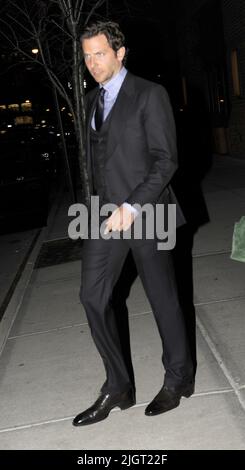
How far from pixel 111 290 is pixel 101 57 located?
1252mm

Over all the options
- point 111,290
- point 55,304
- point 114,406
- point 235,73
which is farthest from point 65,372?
point 235,73

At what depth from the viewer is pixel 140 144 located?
2873 millimetres

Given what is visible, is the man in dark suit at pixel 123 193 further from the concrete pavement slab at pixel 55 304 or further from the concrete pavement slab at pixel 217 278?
the concrete pavement slab at pixel 217 278

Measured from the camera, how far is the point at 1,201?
1114cm

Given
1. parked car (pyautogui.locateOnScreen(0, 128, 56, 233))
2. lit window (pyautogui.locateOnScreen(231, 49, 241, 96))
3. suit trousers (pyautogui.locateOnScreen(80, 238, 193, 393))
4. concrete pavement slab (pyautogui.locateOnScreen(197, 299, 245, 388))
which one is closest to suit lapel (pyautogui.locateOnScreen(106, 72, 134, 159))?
suit trousers (pyautogui.locateOnScreen(80, 238, 193, 393))

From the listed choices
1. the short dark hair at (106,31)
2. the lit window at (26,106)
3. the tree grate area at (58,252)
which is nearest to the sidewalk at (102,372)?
the tree grate area at (58,252)

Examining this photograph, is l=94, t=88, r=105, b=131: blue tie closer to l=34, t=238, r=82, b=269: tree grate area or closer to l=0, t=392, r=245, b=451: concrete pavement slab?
l=0, t=392, r=245, b=451: concrete pavement slab

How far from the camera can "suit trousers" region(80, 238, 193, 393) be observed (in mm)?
3059

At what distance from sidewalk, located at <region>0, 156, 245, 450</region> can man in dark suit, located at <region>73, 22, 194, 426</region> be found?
15cm

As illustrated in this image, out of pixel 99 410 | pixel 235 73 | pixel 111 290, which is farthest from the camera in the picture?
pixel 235 73

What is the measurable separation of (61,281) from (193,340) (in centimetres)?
262

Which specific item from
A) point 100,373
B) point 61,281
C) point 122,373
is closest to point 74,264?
point 61,281

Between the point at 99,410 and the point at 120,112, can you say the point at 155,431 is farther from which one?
the point at 120,112

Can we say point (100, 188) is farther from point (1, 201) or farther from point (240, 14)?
point (240, 14)
